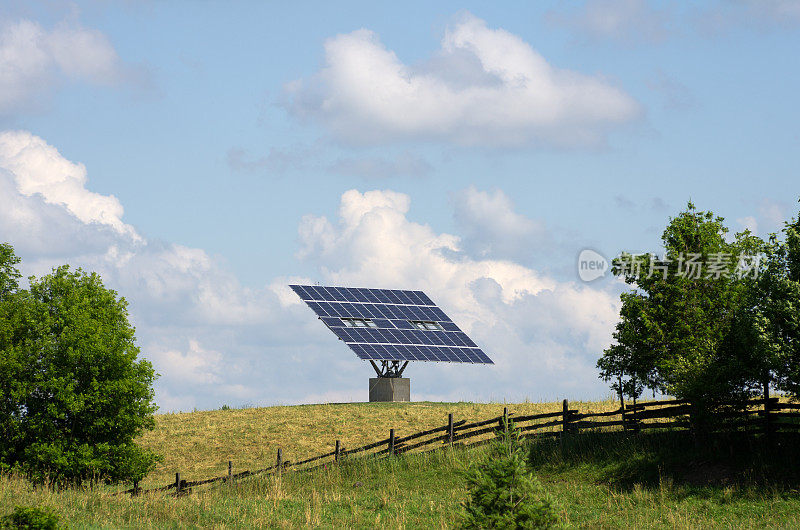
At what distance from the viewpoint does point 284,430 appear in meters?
50.3

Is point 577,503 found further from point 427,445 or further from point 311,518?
point 427,445

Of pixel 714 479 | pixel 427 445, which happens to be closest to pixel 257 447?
pixel 427 445

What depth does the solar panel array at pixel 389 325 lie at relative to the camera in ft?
188

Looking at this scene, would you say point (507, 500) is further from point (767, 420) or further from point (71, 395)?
point (71, 395)

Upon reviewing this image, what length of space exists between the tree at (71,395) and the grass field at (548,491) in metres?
3.91

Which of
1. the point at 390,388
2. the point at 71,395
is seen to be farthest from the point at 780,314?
the point at 390,388

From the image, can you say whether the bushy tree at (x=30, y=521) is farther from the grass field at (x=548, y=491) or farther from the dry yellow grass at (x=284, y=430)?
the dry yellow grass at (x=284, y=430)

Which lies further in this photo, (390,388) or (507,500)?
(390,388)

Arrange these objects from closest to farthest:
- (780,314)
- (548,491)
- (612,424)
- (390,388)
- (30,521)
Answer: (30,521) → (548,491) → (780,314) → (612,424) → (390,388)

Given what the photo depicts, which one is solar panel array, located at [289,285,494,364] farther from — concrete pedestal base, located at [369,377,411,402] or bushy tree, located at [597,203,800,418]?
bushy tree, located at [597,203,800,418]

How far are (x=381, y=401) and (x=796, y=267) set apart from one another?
36438mm

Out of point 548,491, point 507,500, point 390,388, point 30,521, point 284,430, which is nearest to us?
point 507,500

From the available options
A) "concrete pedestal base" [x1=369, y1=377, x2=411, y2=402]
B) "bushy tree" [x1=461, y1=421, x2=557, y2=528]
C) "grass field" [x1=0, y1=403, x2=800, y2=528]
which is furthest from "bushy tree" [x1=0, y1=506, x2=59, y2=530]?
"concrete pedestal base" [x1=369, y1=377, x2=411, y2=402]

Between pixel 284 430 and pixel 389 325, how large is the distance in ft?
45.5
